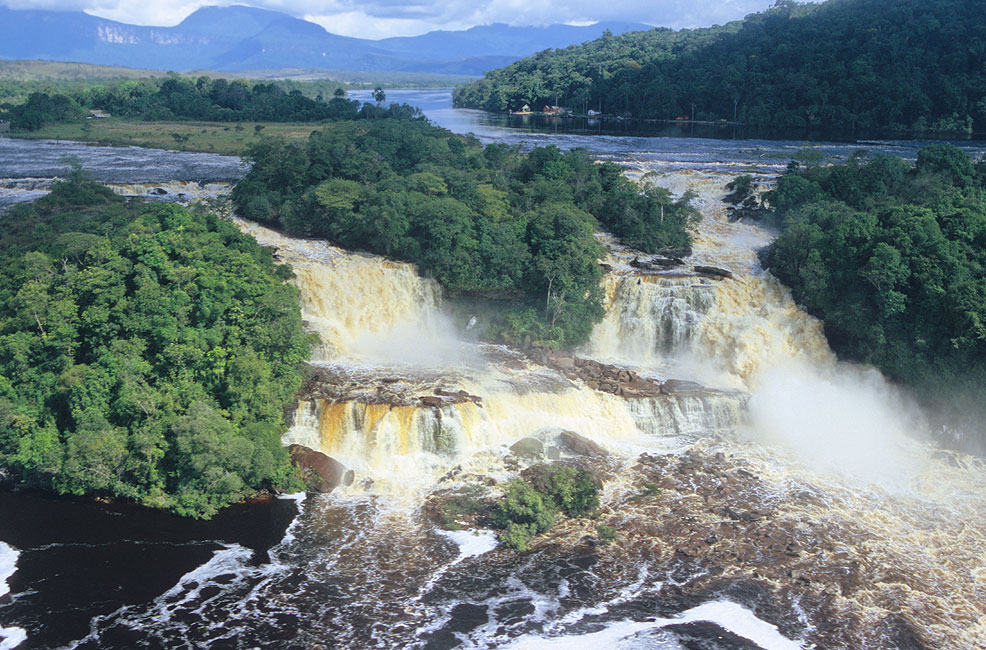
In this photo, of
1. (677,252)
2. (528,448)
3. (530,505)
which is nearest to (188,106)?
(677,252)

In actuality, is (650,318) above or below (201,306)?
below

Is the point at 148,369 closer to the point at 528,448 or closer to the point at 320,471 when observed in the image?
the point at 320,471

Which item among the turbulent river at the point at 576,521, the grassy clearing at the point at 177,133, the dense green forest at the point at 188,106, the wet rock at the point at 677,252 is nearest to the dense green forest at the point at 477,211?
the wet rock at the point at 677,252

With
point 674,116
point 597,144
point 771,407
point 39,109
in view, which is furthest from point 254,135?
point 771,407

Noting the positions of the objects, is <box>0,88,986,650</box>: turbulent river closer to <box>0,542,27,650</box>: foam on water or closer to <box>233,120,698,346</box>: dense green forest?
<box>0,542,27,650</box>: foam on water

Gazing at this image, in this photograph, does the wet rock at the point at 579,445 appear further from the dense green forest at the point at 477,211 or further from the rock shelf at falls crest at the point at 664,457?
the dense green forest at the point at 477,211

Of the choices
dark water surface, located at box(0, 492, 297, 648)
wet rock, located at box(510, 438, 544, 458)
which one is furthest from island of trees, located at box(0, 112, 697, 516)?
wet rock, located at box(510, 438, 544, 458)
